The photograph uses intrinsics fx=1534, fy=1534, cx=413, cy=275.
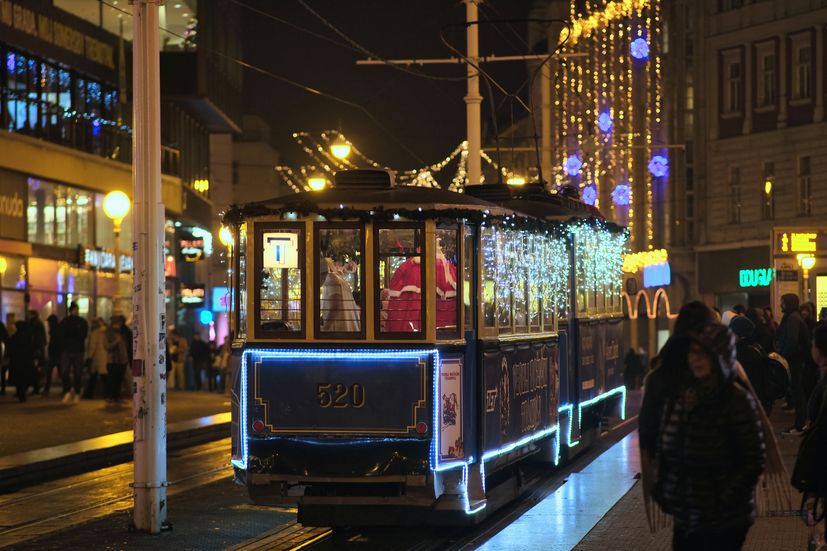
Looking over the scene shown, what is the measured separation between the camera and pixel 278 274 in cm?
1249

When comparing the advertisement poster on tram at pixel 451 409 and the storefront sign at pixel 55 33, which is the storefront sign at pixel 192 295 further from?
the advertisement poster on tram at pixel 451 409

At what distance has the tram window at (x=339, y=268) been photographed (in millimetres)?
12336

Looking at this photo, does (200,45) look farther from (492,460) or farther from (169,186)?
(492,460)

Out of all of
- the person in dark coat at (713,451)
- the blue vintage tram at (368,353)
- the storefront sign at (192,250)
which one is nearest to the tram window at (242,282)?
the blue vintage tram at (368,353)

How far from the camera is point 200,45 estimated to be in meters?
44.8

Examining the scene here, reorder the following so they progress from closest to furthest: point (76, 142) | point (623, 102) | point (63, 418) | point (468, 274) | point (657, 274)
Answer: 1. point (468, 274)
2. point (63, 418)
3. point (76, 142)
4. point (657, 274)
5. point (623, 102)

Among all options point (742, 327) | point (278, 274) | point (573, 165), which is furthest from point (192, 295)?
point (278, 274)

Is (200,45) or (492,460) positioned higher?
(200,45)

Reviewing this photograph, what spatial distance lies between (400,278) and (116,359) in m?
16.6

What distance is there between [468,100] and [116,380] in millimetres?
8361

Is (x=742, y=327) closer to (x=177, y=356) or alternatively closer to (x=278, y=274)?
(x=278, y=274)

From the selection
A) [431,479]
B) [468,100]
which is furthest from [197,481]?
[468,100]

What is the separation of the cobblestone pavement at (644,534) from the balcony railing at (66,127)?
78.9ft

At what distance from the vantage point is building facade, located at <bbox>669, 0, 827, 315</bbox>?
47.3 meters
